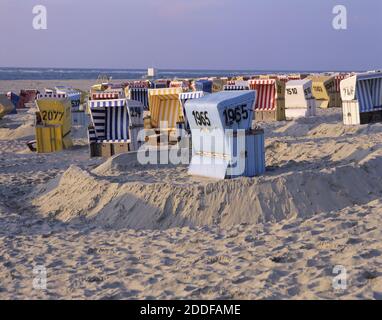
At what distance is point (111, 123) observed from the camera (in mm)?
14359

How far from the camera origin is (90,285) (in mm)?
5578

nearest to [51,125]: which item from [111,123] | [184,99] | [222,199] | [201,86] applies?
[111,123]

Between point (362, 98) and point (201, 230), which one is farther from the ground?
point (362, 98)

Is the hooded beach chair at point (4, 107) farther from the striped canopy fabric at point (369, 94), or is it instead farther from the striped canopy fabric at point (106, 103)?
the striped canopy fabric at point (369, 94)

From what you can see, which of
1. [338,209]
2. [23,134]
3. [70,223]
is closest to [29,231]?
[70,223]

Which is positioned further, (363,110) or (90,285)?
(363,110)

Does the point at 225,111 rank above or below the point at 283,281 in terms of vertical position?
above

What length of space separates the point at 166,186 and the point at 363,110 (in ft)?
26.6

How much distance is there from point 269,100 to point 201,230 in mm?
13583

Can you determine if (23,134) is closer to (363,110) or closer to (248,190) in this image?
(363,110)

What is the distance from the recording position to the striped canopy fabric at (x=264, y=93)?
2008 cm

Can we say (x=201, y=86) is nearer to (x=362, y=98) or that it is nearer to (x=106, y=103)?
(x=362, y=98)
